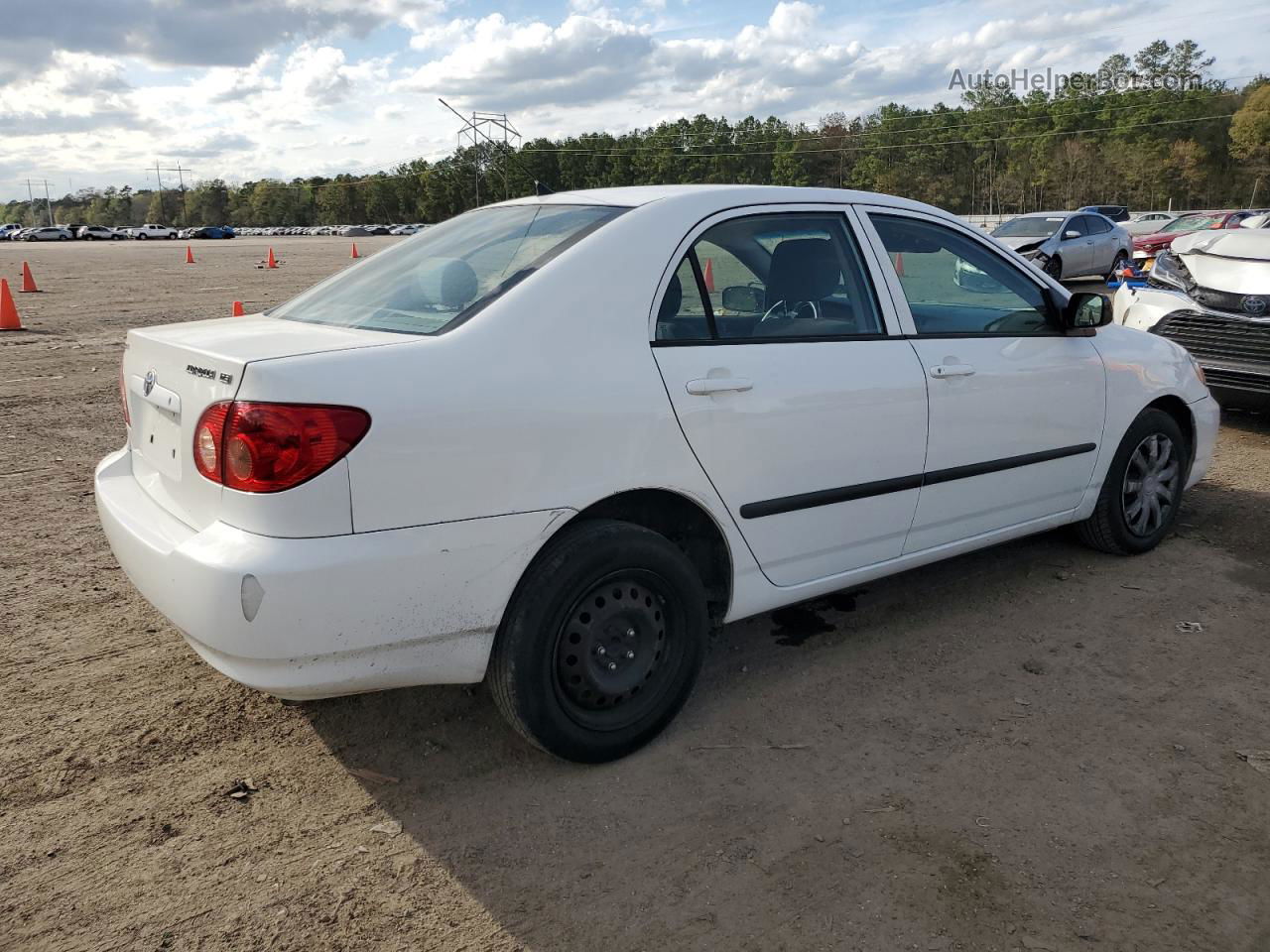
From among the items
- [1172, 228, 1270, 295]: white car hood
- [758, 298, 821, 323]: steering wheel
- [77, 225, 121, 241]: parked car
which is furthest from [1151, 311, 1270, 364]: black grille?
[77, 225, 121, 241]: parked car

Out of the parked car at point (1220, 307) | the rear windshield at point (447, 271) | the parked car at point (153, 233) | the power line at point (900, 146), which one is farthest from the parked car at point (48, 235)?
the rear windshield at point (447, 271)

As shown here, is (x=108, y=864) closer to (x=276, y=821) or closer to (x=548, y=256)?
(x=276, y=821)

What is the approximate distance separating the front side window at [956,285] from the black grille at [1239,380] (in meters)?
3.51

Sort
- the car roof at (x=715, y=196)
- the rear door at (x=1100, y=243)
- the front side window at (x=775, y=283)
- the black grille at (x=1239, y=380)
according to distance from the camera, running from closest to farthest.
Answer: the front side window at (x=775, y=283)
the car roof at (x=715, y=196)
the black grille at (x=1239, y=380)
the rear door at (x=1100, y=243)

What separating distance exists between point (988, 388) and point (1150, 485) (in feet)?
4.82

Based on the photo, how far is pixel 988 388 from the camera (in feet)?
12.5

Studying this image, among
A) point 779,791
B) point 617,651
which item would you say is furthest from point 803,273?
point 779,791

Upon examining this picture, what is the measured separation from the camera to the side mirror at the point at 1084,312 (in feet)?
13.6

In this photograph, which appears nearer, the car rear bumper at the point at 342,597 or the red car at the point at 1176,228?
the car rear bumper at the point at 342,597

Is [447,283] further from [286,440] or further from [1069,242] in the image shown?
[1069,242]

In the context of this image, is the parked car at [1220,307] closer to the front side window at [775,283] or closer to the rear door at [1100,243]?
the front side window at [775,283]

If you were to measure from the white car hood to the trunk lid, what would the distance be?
6499 millimetres

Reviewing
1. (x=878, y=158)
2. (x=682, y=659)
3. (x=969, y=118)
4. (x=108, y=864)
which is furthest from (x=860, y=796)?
(x=969, y=118)

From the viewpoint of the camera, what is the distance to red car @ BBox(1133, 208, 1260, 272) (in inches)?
811
